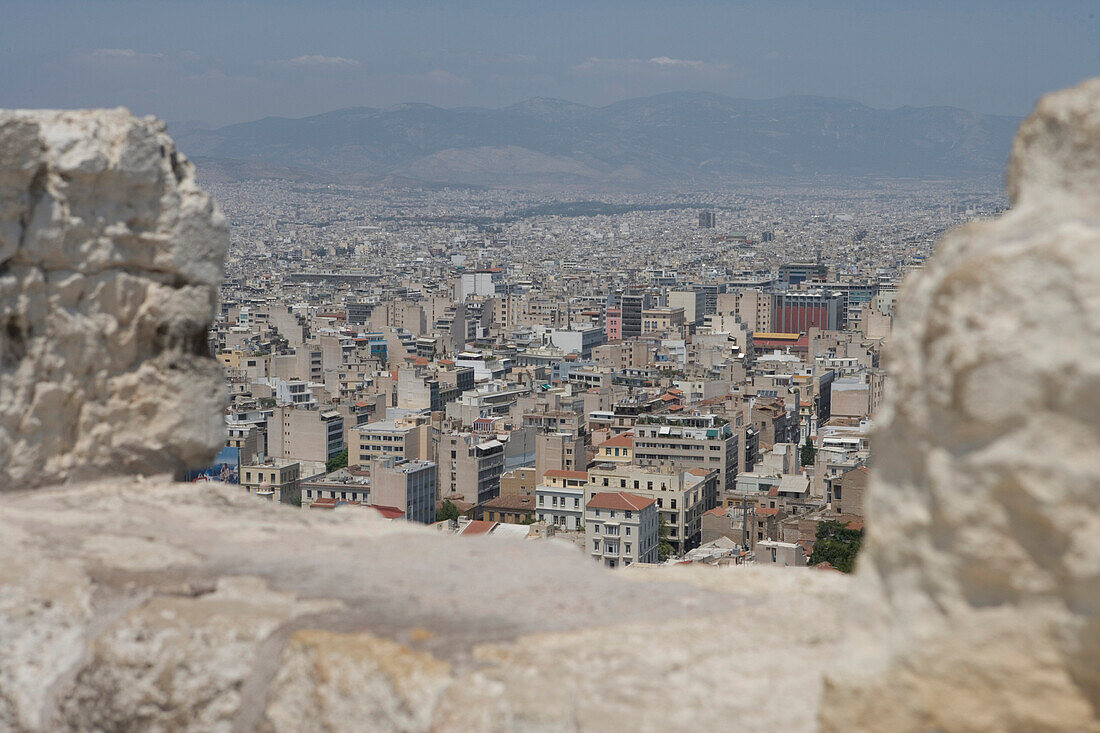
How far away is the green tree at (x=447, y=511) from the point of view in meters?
25.7

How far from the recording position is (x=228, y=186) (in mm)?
167750

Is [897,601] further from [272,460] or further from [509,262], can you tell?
[509,262]

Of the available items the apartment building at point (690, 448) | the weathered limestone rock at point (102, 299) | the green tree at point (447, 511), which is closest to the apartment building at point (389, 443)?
the green tree at point (447, 511)

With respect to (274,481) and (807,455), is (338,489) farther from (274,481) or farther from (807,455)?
(807,455)

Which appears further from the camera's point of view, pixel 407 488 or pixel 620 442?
pixel 620 442

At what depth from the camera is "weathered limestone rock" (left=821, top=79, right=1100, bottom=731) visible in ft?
5.64

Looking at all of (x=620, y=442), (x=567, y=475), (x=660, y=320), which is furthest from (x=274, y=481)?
(x=660, y=320)

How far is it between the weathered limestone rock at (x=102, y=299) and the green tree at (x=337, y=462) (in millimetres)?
26977

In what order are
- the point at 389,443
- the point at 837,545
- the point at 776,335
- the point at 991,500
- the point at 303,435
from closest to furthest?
1. the point at 991,500
2. the point at 837,545
3. the point at 389,443
4. the point at 303,435
5. the point at 776,335

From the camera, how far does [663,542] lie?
23.5 metres

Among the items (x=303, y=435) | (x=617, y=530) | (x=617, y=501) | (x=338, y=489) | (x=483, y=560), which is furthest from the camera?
(x=303, y=435)

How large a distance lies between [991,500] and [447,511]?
24.5 meters

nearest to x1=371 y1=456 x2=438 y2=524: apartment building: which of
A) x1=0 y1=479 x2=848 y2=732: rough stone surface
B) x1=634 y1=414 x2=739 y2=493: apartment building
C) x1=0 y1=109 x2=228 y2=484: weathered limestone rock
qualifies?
x1=634 y1=414 x2=739 y2=493: apartment building

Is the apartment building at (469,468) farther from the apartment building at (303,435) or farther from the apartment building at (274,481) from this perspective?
the apartment building at (303,435)
